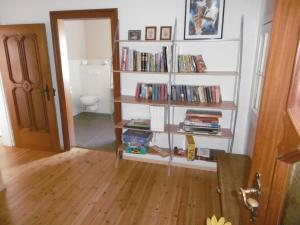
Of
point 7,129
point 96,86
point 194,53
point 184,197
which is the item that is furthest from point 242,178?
point 96,86

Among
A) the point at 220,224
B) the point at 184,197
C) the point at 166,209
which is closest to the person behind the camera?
the point at 220,224

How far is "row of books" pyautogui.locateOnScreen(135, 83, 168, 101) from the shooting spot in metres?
2.65

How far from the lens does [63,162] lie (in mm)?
2990

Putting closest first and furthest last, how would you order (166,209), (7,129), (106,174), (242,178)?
(242,178), (166,209), (106,174), (7,129)

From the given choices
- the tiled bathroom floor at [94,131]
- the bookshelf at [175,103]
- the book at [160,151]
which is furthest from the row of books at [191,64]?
the tiled bathroom floor at [94,131]

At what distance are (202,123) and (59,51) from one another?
7.04 feet

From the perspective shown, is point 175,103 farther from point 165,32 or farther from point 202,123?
point 165,32

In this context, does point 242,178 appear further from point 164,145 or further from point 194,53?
point 194,53

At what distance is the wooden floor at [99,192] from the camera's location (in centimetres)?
202

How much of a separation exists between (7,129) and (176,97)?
2.80m

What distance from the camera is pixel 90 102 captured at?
4801 mm

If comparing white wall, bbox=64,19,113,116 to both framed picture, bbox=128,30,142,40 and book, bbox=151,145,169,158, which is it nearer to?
framed picture, bbox=128,30,142,40

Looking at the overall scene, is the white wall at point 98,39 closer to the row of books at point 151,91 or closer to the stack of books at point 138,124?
the row of books at point 151,91

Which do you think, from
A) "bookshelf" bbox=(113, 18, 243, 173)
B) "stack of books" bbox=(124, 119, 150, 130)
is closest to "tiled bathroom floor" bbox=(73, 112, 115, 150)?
"bookshelf" bbox=(113, 18, 243, 173)
